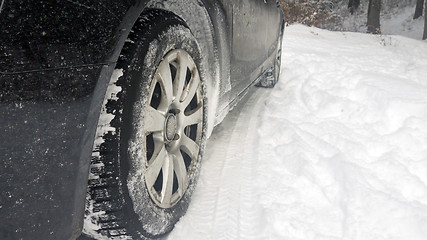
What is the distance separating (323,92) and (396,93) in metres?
0.75

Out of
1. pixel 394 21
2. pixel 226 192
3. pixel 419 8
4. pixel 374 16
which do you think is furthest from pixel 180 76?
pixel 394 21

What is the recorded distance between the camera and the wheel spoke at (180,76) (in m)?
1.86

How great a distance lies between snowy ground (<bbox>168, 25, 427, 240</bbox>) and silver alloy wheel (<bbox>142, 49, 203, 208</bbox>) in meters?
0.30

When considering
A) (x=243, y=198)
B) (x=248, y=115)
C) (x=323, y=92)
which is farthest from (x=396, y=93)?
(x=243, y=198)

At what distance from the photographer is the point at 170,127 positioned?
72.8 inches

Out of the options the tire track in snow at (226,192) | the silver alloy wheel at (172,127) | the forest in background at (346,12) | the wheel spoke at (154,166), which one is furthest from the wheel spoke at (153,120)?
the forest in background at (346,12)

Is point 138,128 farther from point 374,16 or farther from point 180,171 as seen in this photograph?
point 374,16

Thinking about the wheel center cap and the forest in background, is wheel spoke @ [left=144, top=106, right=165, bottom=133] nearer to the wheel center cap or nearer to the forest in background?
the wheel center cap

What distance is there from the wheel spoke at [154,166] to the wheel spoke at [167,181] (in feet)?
0.11

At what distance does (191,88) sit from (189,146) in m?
0.32

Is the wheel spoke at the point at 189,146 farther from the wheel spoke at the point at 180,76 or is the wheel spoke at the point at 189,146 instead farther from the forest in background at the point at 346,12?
the forest in background at the point at 346,12

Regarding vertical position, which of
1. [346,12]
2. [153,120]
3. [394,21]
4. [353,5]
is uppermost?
[153,120]

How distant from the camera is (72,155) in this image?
1.28 m

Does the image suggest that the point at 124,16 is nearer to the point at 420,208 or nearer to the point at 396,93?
the point at 420,208
